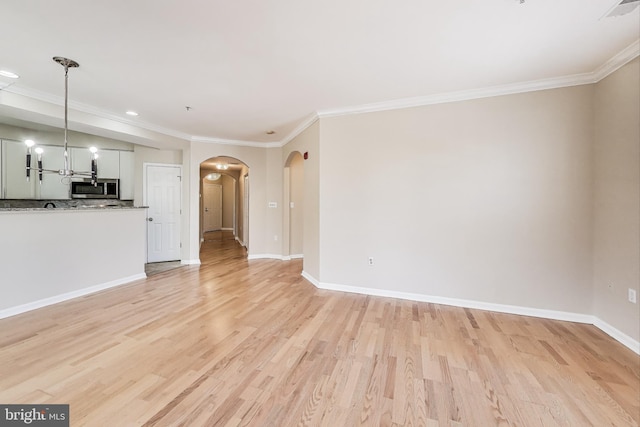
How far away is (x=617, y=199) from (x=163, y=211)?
684 centimetres

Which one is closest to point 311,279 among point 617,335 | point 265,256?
point 265,256

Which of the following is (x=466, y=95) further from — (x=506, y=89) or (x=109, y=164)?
(x=109, y=164)

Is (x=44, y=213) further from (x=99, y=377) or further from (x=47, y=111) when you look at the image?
(x=99, y=377)

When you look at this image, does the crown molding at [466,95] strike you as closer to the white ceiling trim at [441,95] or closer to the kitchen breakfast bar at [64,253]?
the white ceiling trim at [441,95]

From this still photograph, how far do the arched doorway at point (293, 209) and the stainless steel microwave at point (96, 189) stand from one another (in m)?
3.33

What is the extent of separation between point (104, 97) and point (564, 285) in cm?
592

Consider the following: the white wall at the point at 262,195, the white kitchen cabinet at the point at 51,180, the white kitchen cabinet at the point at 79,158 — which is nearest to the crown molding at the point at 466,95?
the white wall at the point at 262,195

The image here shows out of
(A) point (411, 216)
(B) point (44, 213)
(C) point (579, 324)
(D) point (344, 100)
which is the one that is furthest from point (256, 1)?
(C) point (579, 324)

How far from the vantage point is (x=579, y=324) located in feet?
8.83

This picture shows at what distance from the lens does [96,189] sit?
4906 mm

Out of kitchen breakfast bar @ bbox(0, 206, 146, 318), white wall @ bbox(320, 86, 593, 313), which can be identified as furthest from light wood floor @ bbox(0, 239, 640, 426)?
white wall @ bbox(320, 86, 593, 313)

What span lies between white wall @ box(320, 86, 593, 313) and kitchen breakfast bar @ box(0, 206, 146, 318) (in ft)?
10.1

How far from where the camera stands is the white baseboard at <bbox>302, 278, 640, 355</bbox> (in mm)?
2366

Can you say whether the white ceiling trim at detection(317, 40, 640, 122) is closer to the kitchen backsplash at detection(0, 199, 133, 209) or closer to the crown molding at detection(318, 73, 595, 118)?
the crown molding at detection(318, 73, 595, 118)
